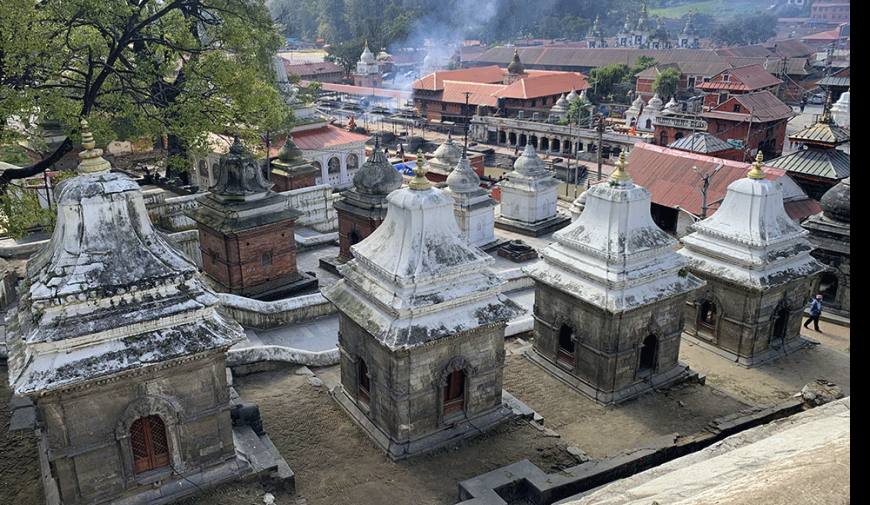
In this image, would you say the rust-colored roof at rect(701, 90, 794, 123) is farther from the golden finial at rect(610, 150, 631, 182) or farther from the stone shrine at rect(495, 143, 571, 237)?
the golden finial at rect(610, 150, 631, 182)

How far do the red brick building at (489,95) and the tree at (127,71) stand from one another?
150ft

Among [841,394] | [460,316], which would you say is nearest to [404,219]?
[460,316]

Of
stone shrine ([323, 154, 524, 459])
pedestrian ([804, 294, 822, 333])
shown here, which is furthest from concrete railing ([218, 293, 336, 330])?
pedestrian ([804, 294, 822, 333])

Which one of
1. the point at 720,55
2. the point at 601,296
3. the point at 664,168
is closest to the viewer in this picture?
the point at 601,296

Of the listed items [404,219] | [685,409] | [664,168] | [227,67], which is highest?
[227,67]

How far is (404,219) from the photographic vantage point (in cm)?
1520

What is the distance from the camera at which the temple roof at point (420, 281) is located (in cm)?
1445

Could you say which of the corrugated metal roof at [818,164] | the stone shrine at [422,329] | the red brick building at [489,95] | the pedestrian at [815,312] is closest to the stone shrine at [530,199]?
the corrugated metal roof at [818,164]

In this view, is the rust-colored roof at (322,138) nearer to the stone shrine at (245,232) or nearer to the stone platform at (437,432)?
the stone shrine at (245,232)

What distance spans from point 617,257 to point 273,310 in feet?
35.6

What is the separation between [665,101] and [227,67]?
63.2 meters

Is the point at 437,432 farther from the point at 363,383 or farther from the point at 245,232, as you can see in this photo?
the point at 245,232

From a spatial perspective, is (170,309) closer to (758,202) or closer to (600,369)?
(600,369)

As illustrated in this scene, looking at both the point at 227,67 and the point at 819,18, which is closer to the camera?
the point at 227,67
